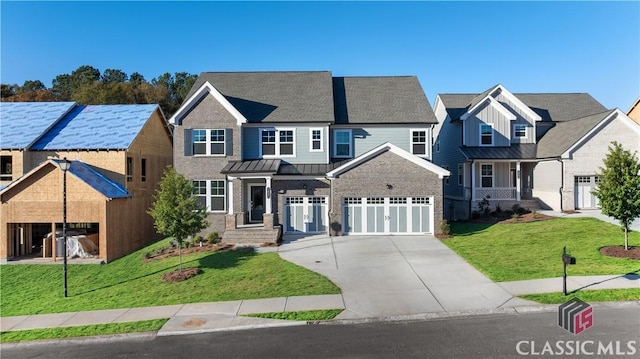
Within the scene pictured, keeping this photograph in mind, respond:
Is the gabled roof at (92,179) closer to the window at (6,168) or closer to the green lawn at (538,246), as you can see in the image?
the window at (6,168)

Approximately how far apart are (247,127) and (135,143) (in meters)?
7.29

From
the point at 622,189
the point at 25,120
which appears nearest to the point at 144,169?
the point at 25,120

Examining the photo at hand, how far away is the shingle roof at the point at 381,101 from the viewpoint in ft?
77.7

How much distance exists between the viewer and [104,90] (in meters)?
44.4

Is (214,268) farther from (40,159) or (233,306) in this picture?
(40,159)

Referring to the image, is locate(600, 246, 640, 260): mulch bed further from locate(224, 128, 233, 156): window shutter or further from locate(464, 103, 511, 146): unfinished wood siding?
locate(224, 128, 233, 156): window shutter

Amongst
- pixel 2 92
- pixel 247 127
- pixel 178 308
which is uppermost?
pixel 2 92

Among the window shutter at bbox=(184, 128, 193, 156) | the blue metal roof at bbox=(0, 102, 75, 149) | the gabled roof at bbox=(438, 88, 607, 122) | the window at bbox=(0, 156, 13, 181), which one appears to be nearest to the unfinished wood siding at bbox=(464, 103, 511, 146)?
the gabled roof at bbox=(438, 88, 607, 122)

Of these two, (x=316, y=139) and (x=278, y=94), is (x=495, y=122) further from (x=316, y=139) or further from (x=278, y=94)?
(x=278, y=94)

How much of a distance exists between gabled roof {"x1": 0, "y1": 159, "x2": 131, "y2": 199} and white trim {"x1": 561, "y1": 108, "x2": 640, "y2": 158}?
2787cm

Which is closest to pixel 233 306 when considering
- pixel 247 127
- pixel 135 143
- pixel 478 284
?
Answer: pixel 478 284

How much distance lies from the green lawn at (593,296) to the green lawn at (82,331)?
1101cm

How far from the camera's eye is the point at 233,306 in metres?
11.3

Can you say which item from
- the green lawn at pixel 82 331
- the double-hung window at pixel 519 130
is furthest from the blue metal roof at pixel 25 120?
the double-hung window at pixel 519 130
